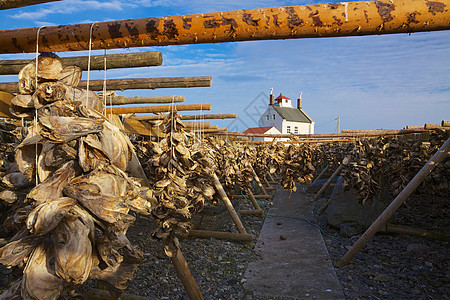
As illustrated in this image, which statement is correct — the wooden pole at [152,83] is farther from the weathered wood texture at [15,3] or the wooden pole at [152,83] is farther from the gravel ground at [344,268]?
the gravel ground at [344,268]

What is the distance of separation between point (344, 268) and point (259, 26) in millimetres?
6717

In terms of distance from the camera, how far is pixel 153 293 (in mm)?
5445

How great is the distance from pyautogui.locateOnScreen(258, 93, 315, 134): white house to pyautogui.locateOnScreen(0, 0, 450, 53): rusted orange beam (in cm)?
4436

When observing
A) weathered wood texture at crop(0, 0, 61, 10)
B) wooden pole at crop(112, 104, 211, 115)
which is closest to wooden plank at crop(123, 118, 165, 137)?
wooden pole at crop(112, 104, 211, 115)

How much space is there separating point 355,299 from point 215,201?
3763 mm

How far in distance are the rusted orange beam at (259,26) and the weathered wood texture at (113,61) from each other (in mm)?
886

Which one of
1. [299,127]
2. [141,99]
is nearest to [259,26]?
[141,99]

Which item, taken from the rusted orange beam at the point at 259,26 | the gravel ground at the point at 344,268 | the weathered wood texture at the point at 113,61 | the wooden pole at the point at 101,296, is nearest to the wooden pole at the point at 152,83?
the weathered wood texture at the point at 113,61

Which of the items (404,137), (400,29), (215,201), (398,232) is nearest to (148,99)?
(215,201)

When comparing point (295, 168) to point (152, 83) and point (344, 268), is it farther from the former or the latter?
point (152, 83)

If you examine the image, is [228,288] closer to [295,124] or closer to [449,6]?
[449,6]

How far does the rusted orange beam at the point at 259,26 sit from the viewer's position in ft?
6.23

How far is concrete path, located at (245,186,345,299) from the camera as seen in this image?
6016 mm

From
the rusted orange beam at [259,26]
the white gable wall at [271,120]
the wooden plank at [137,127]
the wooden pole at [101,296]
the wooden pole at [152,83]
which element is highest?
the rusted orange beam at [259,26]
